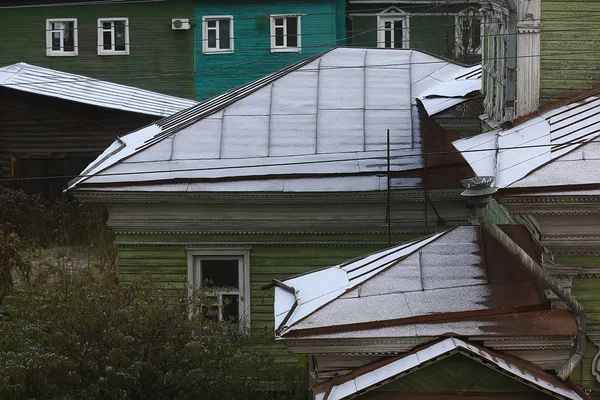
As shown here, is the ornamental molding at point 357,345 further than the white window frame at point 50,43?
No

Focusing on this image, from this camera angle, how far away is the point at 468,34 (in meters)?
34.2

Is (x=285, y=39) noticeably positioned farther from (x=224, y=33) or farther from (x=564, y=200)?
(x=564, y=200)

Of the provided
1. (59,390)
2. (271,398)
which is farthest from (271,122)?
(59,390)

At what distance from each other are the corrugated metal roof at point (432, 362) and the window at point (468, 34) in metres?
23.6

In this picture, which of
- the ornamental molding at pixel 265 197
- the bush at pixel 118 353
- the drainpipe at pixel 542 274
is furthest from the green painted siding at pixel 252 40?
the drainpipe at pixel 542 274

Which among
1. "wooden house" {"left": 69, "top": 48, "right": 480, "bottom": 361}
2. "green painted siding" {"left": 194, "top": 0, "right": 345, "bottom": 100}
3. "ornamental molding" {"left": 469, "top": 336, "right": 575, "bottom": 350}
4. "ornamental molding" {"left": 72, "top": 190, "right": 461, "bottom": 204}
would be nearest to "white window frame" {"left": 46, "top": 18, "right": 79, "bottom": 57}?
"green painted siding" {"left": 194, "top": 0, "right": 345, "bottom": 100}

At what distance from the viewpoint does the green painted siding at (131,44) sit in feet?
114

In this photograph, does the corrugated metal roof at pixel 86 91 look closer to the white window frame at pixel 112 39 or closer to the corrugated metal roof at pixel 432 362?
the white window frame at pixel 112 39

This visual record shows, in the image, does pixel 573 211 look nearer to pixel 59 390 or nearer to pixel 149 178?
pixel 59 390

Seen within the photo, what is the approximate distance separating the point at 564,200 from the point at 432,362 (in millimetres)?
1715

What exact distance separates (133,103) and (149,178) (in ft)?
33.5

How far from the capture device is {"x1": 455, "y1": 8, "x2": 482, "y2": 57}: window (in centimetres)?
3325

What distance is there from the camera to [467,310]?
9672mm

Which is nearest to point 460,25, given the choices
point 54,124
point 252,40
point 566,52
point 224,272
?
point 252,40
